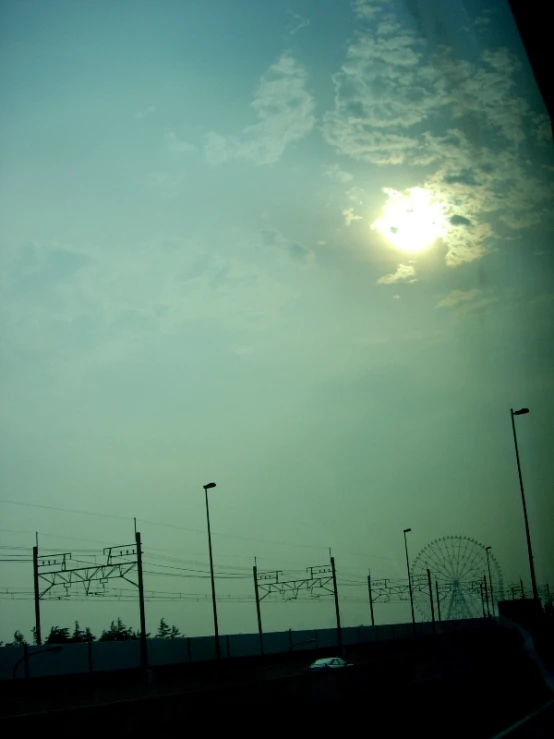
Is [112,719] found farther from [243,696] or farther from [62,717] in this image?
[243,696]

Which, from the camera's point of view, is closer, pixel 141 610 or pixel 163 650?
pixel 141 610

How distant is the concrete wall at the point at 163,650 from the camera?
48375mm

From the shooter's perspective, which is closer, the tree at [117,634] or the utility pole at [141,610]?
the utility pole at [141,610]

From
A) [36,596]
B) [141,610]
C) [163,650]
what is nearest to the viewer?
[141,610]

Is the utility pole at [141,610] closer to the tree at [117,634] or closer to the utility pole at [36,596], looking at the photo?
the utility pole at [36,596]

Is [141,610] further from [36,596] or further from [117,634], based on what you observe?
[117,634]

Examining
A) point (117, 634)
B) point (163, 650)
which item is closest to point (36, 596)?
point (163, 650)

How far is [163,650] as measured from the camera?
195ft

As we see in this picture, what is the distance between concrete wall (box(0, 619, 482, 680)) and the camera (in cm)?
4838

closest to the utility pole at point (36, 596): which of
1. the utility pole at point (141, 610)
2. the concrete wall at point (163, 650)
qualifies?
the concrete wall at point (163, 650)

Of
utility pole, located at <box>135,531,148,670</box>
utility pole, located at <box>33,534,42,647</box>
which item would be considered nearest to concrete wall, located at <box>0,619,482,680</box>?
utility pole, located at <box>33,534,42,647</box>

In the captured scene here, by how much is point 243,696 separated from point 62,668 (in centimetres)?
3938

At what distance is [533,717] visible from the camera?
1380 centimetres

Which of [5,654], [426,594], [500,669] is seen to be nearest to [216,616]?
[5,654]
